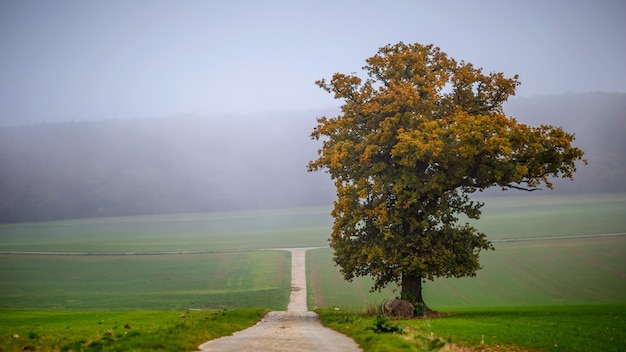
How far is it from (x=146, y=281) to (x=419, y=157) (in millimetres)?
71676

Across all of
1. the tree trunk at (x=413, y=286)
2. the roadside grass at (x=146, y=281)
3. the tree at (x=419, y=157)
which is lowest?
the roadside grass at (x=146, y=281)

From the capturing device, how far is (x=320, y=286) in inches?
3268

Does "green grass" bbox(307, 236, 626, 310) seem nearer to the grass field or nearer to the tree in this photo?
the grass field

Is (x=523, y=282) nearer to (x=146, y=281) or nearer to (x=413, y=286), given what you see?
(x=413, y=286)

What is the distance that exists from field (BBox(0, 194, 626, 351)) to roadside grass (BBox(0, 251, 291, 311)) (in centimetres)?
22

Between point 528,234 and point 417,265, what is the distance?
350 feet

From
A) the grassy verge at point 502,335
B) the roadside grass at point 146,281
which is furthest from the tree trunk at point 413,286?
the roadside grass at point 146,281

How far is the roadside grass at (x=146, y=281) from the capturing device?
239ft

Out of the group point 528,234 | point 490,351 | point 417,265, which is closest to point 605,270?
point 528,234

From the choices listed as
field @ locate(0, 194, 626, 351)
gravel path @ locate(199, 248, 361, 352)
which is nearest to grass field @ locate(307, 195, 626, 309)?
field @ locate(0, 194, 626, 351)

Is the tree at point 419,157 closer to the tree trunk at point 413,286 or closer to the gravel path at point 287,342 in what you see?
the tree trunk at point 413,286

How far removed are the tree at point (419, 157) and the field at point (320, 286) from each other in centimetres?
455

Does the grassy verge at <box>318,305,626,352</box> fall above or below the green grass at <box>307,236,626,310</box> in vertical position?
above

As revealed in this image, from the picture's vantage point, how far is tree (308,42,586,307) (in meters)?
36.0
